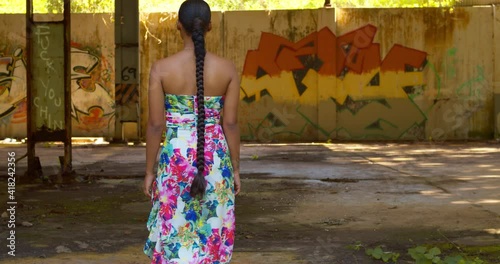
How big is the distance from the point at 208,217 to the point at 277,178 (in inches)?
263

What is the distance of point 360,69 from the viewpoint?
59.5 feet

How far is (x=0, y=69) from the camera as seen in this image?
18.6 metres

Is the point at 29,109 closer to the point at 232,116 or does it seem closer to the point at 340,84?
the point at 232,116

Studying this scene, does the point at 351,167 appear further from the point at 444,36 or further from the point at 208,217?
the point at 208,217

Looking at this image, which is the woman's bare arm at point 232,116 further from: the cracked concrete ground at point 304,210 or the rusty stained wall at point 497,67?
the rusty stained wall at point 497,67

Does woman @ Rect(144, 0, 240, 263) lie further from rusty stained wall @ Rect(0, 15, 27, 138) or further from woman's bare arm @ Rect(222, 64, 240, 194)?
rusty stained wall @ Rect(0, 15, 27, 138)

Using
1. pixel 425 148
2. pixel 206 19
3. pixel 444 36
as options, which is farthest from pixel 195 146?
pixel 444 36

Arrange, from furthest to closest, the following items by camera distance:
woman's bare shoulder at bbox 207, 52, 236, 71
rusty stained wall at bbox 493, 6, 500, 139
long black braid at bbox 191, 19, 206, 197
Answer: rusty stained wall at bbox 493, 6, 500, 139
woman's bare shoulder at bbox 207, 52, 236, 71
long black braid at bbox 191, 19, 206, 197

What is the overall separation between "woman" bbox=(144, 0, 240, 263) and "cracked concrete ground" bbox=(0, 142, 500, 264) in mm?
1731

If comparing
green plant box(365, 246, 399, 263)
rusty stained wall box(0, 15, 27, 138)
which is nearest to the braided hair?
green plant box(365, 246, 399, 263)

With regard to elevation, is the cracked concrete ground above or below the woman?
below

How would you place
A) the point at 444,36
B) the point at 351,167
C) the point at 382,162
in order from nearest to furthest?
the point at 351,167 < the point at 382,162 < the point at 444,36

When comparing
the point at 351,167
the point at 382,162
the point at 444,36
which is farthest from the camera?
the point at 444,36

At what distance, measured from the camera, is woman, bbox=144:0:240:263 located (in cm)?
417
